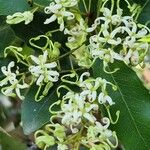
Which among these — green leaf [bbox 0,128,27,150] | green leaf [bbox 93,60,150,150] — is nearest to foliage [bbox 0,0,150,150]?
green leaf [bbox 93,60,150,150]

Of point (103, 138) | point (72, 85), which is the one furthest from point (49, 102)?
point (103, 138)

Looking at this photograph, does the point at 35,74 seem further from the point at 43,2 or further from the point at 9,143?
the point at 9,143

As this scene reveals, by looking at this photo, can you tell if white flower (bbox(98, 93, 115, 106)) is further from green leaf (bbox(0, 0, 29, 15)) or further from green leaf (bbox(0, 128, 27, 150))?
green leaf (bbox(0, 128, 27, 150))

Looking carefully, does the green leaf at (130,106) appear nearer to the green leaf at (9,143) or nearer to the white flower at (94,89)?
the white flower at (94,89)

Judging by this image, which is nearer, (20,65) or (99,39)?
(99,39)

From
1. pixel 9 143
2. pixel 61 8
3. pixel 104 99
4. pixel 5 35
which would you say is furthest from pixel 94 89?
pixel 9 143

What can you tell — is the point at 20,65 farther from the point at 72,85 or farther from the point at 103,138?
the point at 103,138
